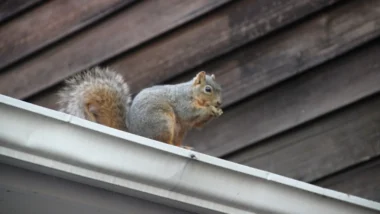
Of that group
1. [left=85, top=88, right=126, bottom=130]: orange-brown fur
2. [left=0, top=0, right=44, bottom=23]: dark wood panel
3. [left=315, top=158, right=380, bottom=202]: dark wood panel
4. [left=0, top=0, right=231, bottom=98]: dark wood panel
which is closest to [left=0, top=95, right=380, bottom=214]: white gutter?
[left=85, top=88, right=126, bottom=130]: orange-brown fur

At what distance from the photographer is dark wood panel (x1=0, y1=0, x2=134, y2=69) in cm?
344

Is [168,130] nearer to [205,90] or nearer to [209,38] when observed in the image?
[205,90]

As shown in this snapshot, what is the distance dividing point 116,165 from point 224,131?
51.5 inches

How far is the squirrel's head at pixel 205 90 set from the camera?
2.98 meters

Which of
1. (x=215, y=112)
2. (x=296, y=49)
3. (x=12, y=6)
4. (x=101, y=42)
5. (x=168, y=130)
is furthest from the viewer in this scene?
(x=12, y=6)

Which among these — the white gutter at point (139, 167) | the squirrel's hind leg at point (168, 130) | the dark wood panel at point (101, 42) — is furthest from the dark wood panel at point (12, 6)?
the white gutter at point (139, 167)

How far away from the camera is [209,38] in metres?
3.35

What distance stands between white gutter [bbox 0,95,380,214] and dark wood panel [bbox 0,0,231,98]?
1310mm

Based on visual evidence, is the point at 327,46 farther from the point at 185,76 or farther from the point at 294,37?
the point at 185,76

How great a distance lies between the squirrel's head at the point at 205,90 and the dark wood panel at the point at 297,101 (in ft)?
0.93

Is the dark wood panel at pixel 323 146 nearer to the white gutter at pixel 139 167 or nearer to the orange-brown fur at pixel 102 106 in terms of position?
the orange-brown fur at pixel 102 106

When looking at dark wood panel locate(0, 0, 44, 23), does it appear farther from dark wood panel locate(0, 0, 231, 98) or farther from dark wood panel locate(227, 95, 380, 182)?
dark wood panel locate(227, 95, 380, 182)

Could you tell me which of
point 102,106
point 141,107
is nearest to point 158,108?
point 141,107

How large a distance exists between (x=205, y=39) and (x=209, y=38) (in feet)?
0.05
